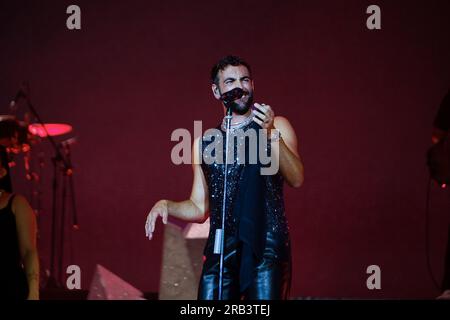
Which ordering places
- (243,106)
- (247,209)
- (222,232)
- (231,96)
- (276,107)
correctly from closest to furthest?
(222,232) → (231,96) → (247,209) → (243,106) → (276,107)

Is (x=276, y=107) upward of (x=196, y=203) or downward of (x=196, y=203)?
upward

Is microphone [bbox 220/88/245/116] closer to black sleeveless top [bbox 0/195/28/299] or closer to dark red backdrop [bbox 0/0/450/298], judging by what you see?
black sleeveless top [bbox 0/195/28/299]

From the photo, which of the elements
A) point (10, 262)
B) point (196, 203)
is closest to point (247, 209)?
point (196, 203)

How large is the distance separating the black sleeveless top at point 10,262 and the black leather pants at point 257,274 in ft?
2.66

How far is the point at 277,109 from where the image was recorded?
216 inches

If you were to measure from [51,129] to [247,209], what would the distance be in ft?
10.8

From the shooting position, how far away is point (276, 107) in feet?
18.0

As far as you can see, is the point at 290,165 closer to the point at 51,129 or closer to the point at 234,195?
the point at 234,195

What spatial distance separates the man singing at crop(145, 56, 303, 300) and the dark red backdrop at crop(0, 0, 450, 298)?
2621mm

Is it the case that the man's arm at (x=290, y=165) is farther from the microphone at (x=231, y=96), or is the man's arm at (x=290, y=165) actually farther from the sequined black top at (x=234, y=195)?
the microphone at (x=231, y=96)

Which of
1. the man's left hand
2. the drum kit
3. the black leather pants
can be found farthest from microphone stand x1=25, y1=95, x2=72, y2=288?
the man's left hand

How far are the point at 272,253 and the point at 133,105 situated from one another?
3.24 meters
